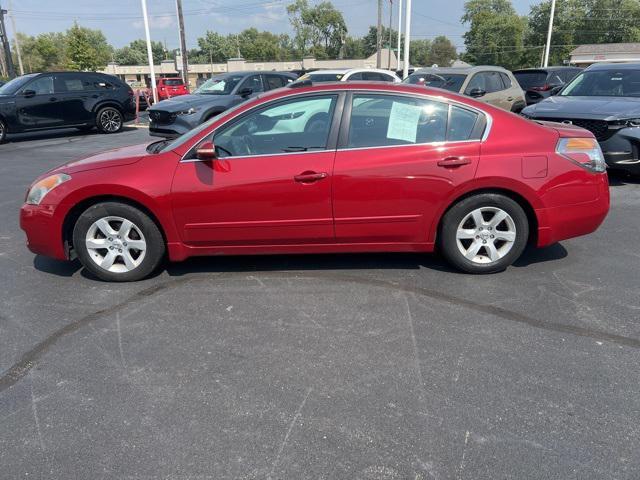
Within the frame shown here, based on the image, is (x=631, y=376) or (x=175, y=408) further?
(x=631, y=376)

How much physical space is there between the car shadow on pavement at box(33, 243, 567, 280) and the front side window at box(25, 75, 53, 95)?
33.9 feet

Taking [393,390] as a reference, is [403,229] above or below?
above

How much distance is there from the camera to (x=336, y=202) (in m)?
3.99

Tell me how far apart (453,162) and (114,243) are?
9.28 feet

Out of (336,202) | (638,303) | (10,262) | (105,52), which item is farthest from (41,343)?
(105,52)

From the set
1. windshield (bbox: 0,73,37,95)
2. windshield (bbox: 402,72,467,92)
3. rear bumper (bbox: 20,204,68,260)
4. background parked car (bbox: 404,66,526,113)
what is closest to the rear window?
background parked car (bbox: 404,66,526,113)

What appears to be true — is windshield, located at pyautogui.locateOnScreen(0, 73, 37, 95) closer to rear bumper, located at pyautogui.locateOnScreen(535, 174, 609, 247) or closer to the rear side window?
the rear side window

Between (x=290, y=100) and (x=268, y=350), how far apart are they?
2.09m

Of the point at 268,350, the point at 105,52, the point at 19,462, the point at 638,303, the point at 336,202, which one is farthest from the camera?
the point at 105,52

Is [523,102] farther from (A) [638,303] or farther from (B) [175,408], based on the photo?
(B) [175,408]

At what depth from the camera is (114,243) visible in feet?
13.7

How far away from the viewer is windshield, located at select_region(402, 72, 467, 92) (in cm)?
1052

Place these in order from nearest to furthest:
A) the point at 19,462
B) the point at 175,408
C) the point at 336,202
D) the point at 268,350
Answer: the point at 19,462
the point at 175,408
the point at 268,350
the point at 336,202

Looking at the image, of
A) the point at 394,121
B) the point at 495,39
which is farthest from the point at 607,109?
the point at 495,39
